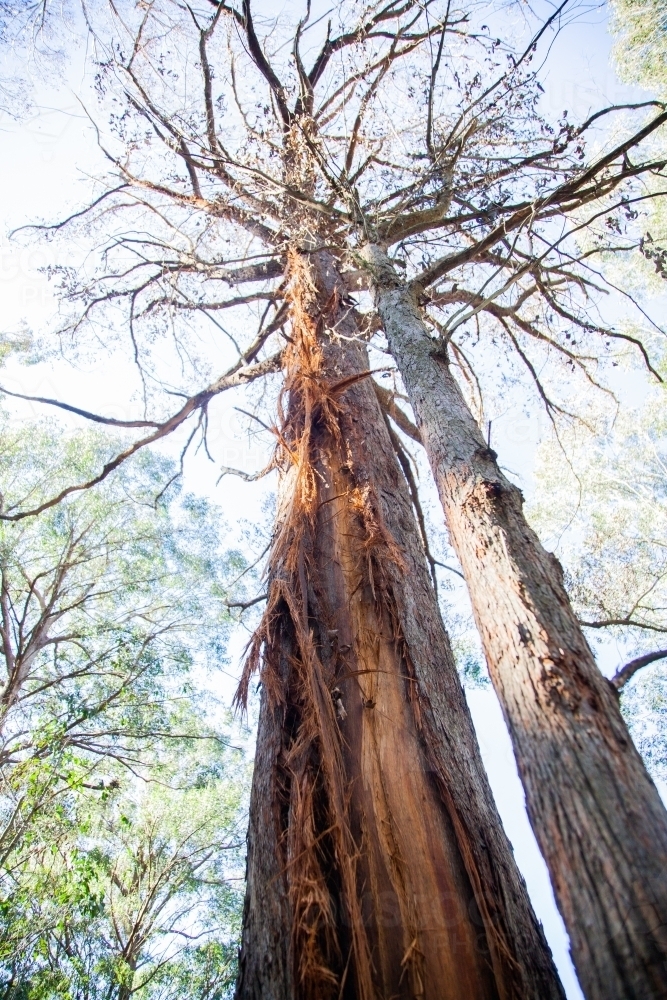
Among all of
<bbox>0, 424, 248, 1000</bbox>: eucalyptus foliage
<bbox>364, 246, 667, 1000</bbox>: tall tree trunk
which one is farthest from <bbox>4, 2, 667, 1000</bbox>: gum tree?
<bbox>0, 424, 248, 1000</bbox>: eucalyptus foliage

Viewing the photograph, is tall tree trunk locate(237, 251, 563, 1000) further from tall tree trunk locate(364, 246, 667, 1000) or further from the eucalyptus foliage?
the eucalyptus foliage

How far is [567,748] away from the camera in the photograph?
3.82 feet

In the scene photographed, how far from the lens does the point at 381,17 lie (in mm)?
5586

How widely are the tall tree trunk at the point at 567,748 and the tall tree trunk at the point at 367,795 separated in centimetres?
62

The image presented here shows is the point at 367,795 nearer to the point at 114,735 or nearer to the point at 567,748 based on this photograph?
the point at 567,748

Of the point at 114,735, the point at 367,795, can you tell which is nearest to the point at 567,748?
the point at 367,795

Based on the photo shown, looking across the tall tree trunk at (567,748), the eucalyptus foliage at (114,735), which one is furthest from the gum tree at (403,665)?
the eucalyptus foliage at (114,735)

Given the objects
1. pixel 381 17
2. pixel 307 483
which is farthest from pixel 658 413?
pixel 307 483

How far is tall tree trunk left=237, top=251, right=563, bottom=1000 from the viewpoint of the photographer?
146 centimetres

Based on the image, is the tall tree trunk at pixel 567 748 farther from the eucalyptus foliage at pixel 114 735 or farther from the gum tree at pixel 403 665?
the eucalyptus foliage at pixel 114 735

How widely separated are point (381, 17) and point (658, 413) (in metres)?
8.47

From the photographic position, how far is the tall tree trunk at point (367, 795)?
1.46 meters

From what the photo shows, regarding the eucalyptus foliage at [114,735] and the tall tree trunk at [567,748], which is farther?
the eucalyptus foliage at [114,735]

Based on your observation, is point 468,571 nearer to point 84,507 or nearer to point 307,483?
point 307,483
